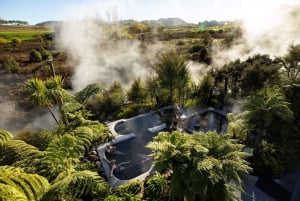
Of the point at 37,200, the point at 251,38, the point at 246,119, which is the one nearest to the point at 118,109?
the point at 246,119

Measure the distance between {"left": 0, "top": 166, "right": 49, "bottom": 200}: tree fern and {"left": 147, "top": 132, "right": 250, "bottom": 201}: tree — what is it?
2.77 metres

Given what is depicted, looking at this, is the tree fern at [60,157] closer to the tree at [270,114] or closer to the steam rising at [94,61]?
the tree at [270,114]

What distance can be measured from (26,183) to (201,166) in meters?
3.72

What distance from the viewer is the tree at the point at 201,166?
5.26 meters

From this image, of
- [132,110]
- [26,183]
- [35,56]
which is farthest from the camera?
[35,56]

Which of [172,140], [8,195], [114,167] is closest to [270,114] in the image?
[172,140]

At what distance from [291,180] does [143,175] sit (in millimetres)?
5661

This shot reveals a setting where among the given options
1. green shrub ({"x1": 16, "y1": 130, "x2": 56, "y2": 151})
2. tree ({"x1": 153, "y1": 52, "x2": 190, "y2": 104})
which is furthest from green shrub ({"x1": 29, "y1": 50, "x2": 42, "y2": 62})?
green shrub ({"x1": 16, "y1": 130, "x2": 56, "y2": 151})

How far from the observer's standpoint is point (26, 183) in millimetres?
4023

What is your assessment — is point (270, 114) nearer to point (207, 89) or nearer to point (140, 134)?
point (140, 134)

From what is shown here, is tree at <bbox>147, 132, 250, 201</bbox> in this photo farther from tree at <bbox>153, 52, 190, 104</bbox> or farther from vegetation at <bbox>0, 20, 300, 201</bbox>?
tree at <bbox>153, 52, 190, 104</bbox>

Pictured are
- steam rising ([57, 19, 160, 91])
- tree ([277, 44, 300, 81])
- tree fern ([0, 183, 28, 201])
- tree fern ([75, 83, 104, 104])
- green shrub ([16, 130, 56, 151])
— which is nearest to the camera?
tree fern ([0, 183, 28, 201])

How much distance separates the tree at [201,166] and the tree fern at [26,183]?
9.07 ft

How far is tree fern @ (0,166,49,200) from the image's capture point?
387 cm
